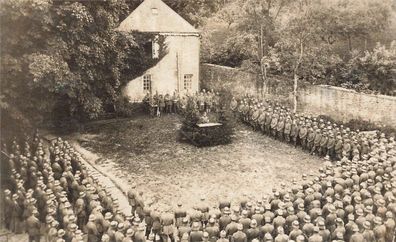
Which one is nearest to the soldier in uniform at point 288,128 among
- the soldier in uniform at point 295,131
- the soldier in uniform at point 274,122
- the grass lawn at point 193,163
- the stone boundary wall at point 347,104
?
the soldier in uniform at point 295,131

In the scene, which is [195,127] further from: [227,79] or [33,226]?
[227,79]

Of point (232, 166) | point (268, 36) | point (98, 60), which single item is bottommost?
point (232, 166)

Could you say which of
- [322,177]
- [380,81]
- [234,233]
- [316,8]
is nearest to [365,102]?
[380,81]

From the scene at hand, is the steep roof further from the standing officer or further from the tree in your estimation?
the standing officer

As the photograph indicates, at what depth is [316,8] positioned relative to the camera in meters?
21.2

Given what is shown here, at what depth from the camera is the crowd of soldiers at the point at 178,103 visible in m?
22.9

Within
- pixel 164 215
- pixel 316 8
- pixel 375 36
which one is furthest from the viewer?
pixel 375 36

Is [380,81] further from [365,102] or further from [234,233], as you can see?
[234,233]

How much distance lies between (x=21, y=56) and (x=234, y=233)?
9.88 m

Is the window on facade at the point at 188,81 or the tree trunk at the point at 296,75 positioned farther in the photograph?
the window on facade at the point at 188,81

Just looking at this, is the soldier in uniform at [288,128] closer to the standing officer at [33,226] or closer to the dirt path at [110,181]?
the dirt path at [110,181]

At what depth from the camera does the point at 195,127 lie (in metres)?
18.4

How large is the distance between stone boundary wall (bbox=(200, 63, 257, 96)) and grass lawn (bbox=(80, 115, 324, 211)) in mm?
6121

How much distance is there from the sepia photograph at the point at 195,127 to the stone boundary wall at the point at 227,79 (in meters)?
0.11
